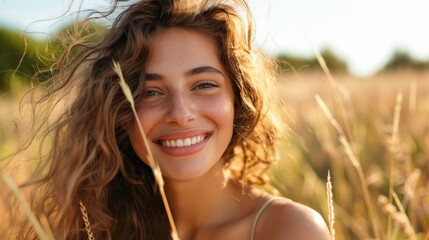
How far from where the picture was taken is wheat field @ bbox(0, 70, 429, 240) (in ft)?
6.98

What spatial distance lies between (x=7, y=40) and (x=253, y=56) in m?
21.8

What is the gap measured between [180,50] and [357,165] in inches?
29.6

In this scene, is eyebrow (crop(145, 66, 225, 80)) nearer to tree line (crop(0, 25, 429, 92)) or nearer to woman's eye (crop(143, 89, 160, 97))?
woman's eye (crop(143, 89, 160, 97))

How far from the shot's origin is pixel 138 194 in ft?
8.89

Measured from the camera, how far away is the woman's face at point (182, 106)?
7.23ft

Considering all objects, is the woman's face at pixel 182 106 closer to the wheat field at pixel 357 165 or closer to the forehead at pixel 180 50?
the forehead at pixel 180 50

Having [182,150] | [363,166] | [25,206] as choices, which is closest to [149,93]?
[182,150]

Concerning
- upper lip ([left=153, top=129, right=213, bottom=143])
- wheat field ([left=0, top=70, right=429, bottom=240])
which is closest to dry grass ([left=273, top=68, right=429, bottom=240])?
wheat field ([left=0, top=70, right=429, bottom=240])

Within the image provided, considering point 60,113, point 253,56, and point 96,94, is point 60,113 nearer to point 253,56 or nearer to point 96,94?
point 96,94

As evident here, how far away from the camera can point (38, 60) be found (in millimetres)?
2762

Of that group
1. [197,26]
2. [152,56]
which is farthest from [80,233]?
[197,26]

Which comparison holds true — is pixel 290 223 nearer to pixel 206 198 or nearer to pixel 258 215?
pixel 258 215

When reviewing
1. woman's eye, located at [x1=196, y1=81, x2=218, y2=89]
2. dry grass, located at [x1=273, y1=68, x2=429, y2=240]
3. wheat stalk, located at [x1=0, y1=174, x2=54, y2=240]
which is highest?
woman's eye, located at [x1=196, y1=81, x2=218, y2=89]

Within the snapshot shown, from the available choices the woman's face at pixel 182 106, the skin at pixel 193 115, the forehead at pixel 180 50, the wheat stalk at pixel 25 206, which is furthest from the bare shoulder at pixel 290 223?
the wheat stalk at pixel 25 206
